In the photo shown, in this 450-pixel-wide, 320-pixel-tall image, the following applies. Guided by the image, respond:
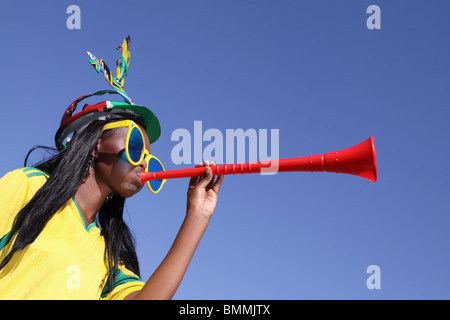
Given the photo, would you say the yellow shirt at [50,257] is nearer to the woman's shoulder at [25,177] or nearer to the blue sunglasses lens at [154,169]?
the woman's shoulder at [25,177]

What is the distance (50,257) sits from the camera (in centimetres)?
388

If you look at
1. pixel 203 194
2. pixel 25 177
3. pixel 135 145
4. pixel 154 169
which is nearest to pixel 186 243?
pixel 203 194

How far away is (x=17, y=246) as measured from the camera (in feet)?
12.5

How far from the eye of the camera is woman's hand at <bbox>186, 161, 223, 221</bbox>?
158 inches

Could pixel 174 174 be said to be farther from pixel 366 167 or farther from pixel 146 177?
pixel 366 167

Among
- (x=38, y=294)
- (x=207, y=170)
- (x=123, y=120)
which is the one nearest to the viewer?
(x=38, y=294)

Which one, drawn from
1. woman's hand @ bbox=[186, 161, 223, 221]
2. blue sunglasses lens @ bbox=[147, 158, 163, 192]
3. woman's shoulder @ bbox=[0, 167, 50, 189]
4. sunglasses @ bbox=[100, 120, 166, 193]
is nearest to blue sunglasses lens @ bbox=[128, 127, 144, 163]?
sunglasses @ bbox=[100, 120, 166, 193]

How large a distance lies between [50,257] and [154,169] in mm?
1159

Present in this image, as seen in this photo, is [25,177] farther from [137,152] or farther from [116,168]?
[137,152]

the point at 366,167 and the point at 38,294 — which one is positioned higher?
the point at 366,167
